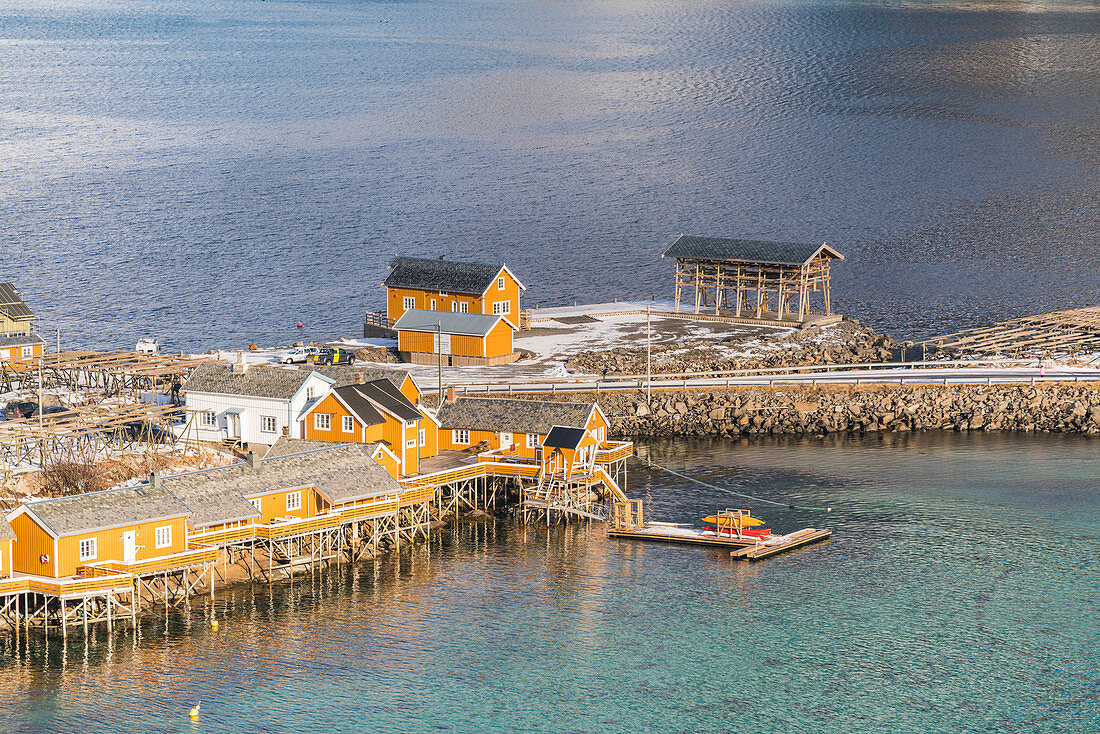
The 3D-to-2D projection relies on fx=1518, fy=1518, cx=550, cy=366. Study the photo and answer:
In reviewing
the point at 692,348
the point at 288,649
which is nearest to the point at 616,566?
the point at 288,649

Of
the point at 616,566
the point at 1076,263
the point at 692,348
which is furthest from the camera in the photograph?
the point at 1076,263

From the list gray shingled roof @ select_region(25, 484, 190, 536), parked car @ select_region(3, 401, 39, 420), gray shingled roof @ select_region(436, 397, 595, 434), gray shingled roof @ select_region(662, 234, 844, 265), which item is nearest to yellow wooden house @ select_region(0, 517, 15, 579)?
gray shingled roof @ select_region(25, 484, 190, 536)

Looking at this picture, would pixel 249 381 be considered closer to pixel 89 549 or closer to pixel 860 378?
pixel 89 549

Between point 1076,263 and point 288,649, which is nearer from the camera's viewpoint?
point 288,649

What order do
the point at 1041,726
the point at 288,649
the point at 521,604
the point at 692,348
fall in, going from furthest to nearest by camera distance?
the point at 692,348 → the point at 521,604 → the point at 288,649 → the point at 1041,726

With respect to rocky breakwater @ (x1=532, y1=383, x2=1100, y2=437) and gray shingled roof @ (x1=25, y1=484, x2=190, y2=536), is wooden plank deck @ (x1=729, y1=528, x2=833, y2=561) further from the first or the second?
gray shingled roof @ (x1=25, y1=484, x2=190, y2=536)

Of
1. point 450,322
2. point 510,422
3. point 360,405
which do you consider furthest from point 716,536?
point 450,322

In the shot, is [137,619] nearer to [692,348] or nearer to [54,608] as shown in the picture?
[54,608]
